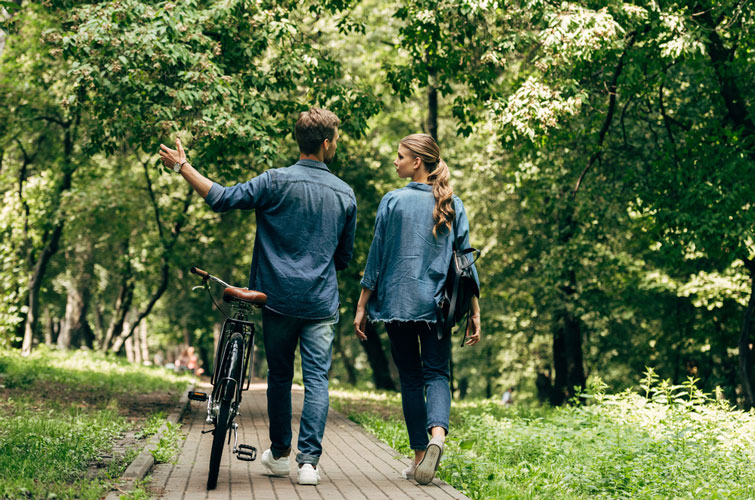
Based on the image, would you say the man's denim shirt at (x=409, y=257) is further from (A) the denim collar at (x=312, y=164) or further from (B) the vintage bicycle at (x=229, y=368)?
(B) the vintage bicycle at (x=229, y=368)

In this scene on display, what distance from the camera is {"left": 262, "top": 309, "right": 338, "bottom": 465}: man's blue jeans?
5129 millimetres

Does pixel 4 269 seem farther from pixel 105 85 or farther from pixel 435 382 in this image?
pixel 435 382

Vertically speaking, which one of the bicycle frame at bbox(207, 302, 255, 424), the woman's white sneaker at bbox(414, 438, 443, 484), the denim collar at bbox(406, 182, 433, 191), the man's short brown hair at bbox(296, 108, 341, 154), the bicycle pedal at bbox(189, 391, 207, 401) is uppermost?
the man's short brown hair at bbox(296, 108, 341, 154)

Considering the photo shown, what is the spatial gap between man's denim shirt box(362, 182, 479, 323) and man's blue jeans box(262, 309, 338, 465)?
421 mm

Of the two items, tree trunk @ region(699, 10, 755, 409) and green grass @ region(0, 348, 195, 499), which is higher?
tree trunk @ region(699, 10, 755, 409)

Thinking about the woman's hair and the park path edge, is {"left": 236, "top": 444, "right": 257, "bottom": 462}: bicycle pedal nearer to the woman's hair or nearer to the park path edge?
the park path edge

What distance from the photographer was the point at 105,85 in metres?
9.32

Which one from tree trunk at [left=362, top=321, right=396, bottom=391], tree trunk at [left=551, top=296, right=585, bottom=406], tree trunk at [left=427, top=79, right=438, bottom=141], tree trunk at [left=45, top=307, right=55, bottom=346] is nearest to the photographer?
tree trunk at [left=427, top=79, right=438, bottom=141]

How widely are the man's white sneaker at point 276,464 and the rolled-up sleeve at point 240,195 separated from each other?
65.4 inches

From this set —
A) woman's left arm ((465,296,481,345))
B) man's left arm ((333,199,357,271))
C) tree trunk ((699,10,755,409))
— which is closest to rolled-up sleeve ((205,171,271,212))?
man's left arm ((333,199,357,271))

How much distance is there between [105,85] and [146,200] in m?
14.2

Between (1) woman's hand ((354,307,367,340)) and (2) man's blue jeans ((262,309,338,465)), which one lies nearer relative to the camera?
(2) man's blue jeans ((262,309,338,465))

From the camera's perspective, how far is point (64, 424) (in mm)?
7402

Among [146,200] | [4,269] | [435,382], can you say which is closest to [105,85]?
[435,382]
